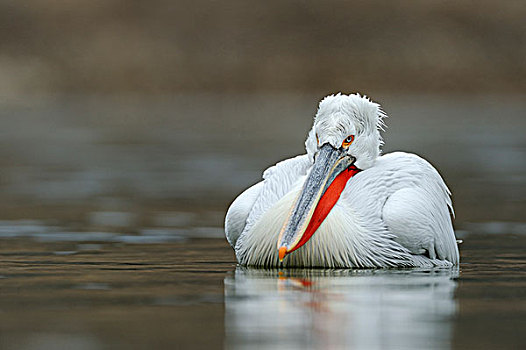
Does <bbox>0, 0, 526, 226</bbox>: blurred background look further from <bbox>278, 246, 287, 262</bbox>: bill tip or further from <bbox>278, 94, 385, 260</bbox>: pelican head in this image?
<bbox>278, 246, 287, 262</bbox>: bill tip

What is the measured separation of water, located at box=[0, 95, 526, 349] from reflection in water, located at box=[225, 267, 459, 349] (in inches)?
0.4

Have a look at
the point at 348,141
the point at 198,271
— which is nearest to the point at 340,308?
the point at 198,271

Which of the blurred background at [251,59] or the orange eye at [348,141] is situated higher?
the blurred background at [251,59]

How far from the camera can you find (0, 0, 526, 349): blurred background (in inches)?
267

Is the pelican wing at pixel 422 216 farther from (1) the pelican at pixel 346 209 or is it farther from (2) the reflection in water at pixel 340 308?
(2) the reflection in water at pixel 340 308

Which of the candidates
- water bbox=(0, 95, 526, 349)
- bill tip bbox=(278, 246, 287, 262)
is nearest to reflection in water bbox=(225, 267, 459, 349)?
water bbox=(0, 95, 526, 349)

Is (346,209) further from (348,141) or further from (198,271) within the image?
(198,271)

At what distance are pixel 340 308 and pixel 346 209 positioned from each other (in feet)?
6.30

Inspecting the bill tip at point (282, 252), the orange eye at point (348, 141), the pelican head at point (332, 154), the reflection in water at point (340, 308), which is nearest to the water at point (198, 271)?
the reflection in water at point (340, 308)

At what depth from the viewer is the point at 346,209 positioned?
28.5 feet

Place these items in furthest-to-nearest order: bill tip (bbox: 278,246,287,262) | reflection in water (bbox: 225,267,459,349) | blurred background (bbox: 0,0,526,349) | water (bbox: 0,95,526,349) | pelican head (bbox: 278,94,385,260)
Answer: pelican head (bbox: 278,94,385,260) → bill tip (bbox: 278,246,287,262) → blurred background (bbox: 0,0,526,349) → water (bbox: 0,95,526,349) → reflection in water (bbox: 225,267,459,349)

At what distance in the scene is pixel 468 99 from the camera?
4309cm

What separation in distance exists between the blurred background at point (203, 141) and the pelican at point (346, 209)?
0.33m

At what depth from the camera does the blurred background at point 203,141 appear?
22.2 feet
